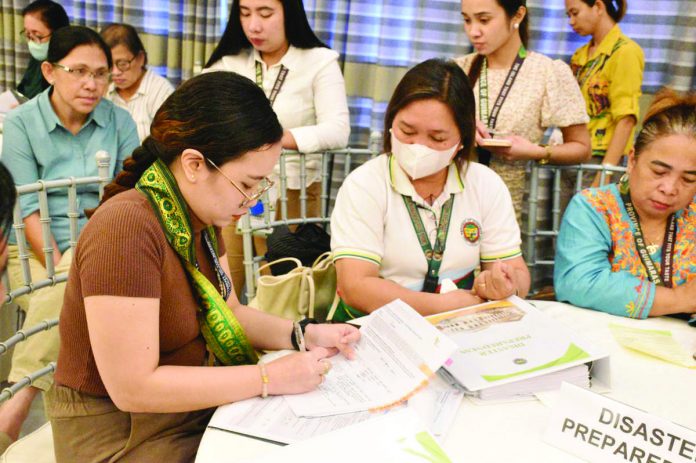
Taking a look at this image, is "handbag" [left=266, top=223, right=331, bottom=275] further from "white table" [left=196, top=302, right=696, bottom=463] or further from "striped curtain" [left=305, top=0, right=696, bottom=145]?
"striped curtain" [left=305, top=0, right=696, bottom=145]

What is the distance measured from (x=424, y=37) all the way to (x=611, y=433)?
96.1 inches

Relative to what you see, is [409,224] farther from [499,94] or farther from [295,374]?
[499,94]

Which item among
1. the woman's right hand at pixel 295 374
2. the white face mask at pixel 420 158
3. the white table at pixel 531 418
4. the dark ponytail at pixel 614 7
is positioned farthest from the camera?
the dark ponytail at pixel 614 7

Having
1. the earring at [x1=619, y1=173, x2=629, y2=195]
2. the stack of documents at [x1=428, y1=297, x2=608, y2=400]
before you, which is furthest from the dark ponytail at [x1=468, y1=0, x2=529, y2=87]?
the stack of documents at [x1=428, y1=297, x2=608, y2=400]

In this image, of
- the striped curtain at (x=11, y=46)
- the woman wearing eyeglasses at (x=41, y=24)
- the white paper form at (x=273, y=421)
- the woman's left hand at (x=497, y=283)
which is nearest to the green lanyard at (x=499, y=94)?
the woman's left hand at (x=497, y=283)

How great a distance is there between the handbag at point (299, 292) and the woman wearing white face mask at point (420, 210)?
0.08m

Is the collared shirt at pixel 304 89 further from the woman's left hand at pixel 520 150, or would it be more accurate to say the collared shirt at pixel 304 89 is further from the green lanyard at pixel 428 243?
the green lanyard at pixel 428 243

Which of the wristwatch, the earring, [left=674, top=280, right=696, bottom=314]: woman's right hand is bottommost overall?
[left=674, top=280, right=696, bottom=314]: woman's right hand

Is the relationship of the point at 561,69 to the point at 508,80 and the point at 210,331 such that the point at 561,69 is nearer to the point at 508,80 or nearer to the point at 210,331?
the point at 508,80

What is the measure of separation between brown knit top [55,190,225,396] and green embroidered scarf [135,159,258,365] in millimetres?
15

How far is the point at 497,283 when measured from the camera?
1.43m

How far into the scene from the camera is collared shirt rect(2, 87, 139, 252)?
85.3 inches

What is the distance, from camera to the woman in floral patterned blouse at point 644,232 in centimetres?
155

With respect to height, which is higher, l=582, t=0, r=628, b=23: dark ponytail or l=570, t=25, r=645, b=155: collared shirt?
l=582, t=0, r=628, b=23: dark ponytail
